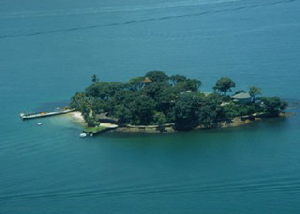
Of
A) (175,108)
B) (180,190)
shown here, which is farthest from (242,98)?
(180,190)

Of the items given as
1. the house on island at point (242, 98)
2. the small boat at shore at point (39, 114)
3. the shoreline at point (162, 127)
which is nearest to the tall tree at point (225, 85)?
the house on island at point (242, 98)

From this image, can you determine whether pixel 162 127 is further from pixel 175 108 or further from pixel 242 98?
pixel 242 98

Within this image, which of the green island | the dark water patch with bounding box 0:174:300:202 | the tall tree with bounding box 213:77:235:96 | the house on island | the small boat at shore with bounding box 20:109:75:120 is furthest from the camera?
the small boat at shore with bounding box 20:109:75:120

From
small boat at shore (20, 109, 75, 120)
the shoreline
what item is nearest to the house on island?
the shoreline

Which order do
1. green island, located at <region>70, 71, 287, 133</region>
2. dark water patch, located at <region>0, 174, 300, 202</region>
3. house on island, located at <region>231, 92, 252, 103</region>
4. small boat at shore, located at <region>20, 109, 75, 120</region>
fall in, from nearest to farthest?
dark water patch, located at <region>0, 174, 300, 202</region>, green island, located at <region>70, 71, 287, 133</region>, house on island, located at <region>231, 92, 252, 103</region>, small boat at shore, located at <region>20, 109, 75, 120</region>

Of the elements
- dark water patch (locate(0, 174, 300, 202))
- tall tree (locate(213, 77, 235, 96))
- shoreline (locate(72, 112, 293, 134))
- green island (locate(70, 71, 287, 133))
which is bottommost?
dark water patch (locate(0, 174, 300, 202))

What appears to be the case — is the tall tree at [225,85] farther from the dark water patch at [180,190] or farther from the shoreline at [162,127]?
the dark water patch at [180,190]

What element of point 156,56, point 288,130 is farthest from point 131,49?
point 288,130

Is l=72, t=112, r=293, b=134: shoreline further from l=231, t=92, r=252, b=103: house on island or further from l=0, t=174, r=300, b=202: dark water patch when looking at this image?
l=0, t=174, r=300, b=202: dark water patch

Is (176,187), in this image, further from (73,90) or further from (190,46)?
(190,46)
